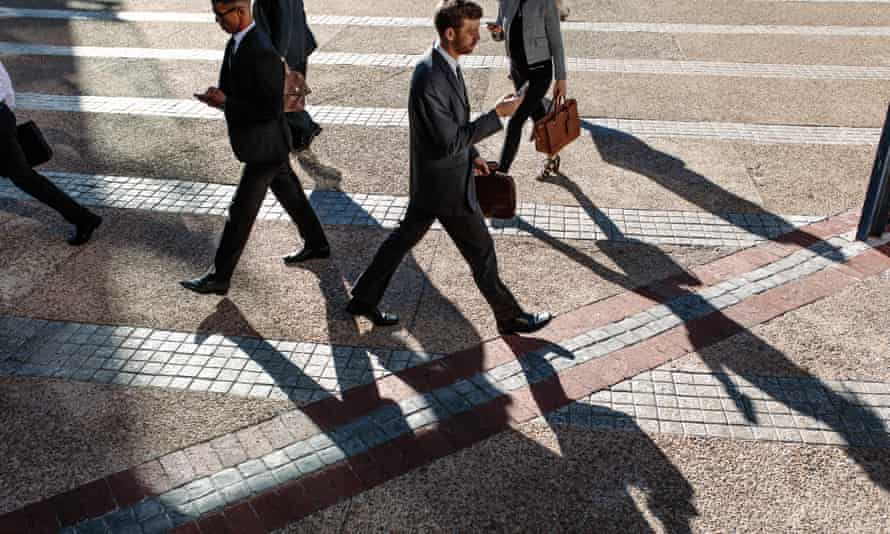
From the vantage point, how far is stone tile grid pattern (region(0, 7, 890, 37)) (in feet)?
36.6

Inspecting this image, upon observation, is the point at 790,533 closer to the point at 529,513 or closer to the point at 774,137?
the point at 529,513

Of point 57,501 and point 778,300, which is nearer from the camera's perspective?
point 57,501

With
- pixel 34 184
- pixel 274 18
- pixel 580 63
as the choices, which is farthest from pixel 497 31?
pixel 580 63

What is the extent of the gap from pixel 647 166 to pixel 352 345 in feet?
12.0

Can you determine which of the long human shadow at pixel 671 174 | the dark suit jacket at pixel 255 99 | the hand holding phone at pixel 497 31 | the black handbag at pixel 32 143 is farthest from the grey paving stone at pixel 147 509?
the long human shadow at pixel 671 174

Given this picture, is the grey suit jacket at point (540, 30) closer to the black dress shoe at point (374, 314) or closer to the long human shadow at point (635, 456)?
the long human shadow at point (635, 456)

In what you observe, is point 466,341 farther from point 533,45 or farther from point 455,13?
point 533,45

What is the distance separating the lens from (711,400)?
4.46 m

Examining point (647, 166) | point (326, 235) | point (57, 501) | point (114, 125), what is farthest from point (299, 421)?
point (114, 125)

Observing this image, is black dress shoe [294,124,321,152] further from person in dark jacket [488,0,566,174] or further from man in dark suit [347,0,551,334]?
man in dark suit [347,0,551,334]

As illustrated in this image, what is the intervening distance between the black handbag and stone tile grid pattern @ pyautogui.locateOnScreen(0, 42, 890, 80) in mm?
4734

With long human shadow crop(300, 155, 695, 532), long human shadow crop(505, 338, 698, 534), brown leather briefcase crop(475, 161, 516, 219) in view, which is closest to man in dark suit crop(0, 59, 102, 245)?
long human shadow crop(300, 155, 695, 532)

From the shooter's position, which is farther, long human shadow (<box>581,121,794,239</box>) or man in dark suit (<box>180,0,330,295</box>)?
long human shadow (<box>581,121,794,239</box>)

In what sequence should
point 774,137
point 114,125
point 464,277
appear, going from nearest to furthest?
point 464,277 < point 774,137 < point 114,125
